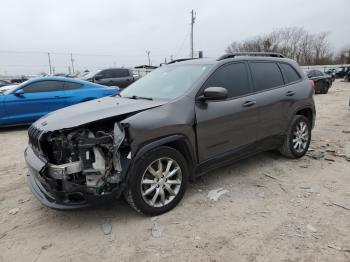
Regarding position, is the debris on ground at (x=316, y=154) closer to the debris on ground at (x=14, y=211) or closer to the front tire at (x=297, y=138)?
the front tire at (x=297, y=138)

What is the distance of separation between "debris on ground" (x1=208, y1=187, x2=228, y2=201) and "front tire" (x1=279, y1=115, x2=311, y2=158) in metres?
1.66

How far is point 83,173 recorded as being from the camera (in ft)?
10.0

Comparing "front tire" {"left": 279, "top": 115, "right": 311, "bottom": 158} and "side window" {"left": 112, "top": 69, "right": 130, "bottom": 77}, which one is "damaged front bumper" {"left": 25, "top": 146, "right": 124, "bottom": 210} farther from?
"side window" {"left": 112, "top": 69, "right": 130, "bottom": 77}

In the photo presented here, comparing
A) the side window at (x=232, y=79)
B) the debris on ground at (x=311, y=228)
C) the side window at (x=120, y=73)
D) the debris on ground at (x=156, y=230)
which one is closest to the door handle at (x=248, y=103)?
the side window at (x=232, y=79)

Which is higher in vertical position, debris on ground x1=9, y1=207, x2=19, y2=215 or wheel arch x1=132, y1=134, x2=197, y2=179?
wheel arch x1=132, y1=134, x2=197, y2=179

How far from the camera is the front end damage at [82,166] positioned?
304 cm

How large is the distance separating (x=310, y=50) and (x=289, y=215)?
72.2m

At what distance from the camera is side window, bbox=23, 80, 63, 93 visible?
27.8 feet

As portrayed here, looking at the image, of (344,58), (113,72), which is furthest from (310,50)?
(113,72)

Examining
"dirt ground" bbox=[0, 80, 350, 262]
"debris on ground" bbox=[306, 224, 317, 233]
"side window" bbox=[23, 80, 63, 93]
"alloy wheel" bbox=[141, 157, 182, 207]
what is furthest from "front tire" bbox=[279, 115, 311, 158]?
"side window" bbox=[23, 80, 63, 93]

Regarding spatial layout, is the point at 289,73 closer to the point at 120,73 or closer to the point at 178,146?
the point at 178,146

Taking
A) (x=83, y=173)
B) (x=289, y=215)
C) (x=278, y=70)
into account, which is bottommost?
(x=289, y=215)

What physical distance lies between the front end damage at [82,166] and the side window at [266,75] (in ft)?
7.91

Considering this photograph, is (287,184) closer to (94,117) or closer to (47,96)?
(94,117)
